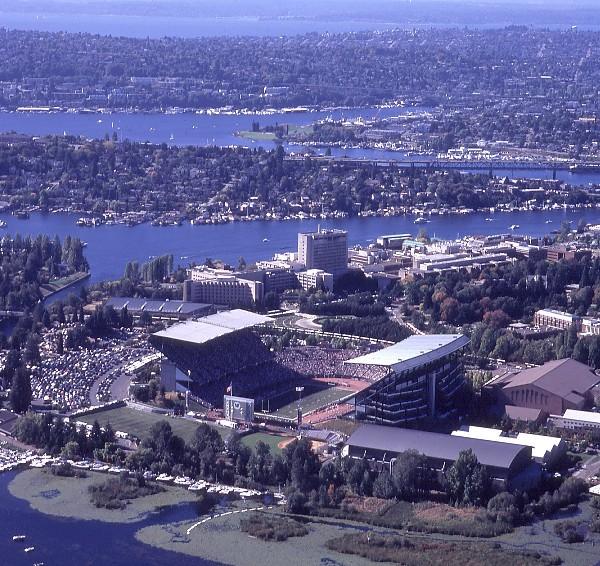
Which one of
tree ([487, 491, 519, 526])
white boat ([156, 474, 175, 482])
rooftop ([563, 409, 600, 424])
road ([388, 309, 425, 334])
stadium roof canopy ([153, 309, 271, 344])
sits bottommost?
road ([388, 309, 425, 334])

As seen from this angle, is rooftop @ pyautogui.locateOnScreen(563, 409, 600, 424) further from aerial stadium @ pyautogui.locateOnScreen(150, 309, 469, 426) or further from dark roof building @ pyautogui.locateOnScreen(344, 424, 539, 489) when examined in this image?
dark roof building @ pyautogui.locateOnScreen(344, 424, 539, 489)

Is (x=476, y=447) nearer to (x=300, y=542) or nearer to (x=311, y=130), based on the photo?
(x=300, y=542)

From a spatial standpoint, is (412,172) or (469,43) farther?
(469,43)

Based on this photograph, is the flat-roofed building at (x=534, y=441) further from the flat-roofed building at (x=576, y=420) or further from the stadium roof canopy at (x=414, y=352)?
the stadium roof canopy at (x=414, y=352)

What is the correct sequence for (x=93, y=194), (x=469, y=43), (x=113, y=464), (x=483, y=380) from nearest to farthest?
(x=113, y=464) < (x=483, y=380) < (x=93, y=194) < (x=469, y=43)

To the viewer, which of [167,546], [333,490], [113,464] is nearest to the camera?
[167,546]

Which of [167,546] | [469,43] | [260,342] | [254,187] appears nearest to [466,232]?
[254,187]

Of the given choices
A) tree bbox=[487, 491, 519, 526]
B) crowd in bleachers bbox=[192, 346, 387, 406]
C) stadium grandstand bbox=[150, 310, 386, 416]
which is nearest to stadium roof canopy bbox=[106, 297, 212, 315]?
crowd in bleachers bbox=[192, 346, 387, 406]
